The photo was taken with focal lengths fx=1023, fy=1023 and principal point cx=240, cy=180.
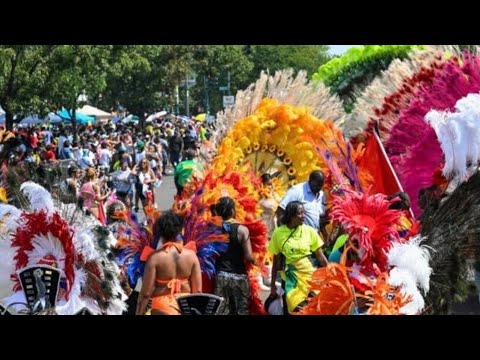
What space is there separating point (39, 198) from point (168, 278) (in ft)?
4.35

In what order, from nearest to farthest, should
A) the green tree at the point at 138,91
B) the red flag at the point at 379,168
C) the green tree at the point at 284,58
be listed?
the red flag at the point at 379,168 < the green tree at the point at 138,91 < the green tree at the point at 284,58

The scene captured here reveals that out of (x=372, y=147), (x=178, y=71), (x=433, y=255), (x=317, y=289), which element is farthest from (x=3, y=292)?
(x=178, y=71)

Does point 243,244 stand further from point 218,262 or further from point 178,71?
point 178,71

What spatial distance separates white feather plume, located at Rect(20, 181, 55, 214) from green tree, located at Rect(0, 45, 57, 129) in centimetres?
1411

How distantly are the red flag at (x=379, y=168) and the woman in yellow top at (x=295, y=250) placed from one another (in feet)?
7.04

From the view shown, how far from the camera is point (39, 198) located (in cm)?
755

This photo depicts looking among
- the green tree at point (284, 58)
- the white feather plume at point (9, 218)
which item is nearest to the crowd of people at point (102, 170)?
the white feather plume at point (9, 218)

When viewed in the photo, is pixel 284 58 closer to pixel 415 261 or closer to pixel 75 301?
pixel 75 301

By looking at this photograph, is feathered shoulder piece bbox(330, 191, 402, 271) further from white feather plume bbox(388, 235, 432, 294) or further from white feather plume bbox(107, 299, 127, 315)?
white feather plume bbox(107, 299, 127, 315)

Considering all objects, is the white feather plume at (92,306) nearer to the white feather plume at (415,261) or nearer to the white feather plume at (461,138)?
the white feather plume at (415,261)

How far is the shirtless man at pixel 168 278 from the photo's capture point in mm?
Result: 6793

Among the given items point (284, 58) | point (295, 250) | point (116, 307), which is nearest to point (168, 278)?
point (116, 307)

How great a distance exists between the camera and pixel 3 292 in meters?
7.83

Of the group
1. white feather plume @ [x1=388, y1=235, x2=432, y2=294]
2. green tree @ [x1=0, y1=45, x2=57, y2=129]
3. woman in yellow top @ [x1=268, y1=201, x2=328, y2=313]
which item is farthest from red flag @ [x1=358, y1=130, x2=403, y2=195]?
green tree @ [x1=0, y1=45, x2=57, y2=129]
